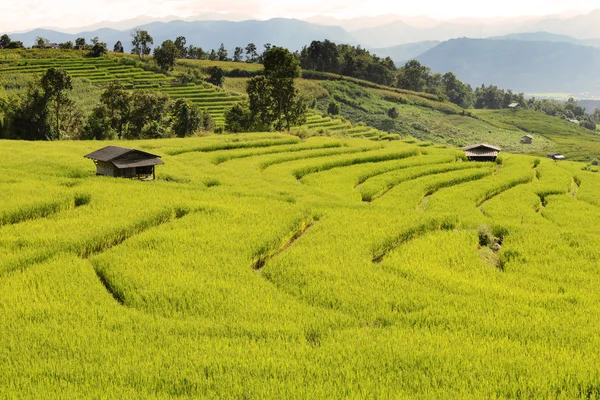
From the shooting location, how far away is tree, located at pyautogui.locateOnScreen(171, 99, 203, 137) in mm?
53094

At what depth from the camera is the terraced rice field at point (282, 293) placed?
8109mm

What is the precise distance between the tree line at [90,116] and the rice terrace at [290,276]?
1179 cm

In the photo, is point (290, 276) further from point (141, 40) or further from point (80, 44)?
point (80, 44)

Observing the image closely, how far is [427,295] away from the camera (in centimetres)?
1172

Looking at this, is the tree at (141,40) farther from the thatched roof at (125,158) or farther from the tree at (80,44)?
the thatched roof at (125,158)

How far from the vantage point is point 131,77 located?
266 feet

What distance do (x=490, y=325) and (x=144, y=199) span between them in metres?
14.6

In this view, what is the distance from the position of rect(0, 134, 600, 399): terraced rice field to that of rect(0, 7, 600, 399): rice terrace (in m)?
0.06

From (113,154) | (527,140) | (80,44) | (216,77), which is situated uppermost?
(80,44)

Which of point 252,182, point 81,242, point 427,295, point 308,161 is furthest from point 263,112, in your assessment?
point 427,295

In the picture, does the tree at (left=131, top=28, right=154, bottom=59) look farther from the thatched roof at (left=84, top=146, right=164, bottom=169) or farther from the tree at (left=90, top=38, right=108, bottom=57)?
the thatched roof at (left=84, top=146, right=164, bottom=169)

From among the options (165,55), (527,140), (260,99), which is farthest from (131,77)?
(527,140)

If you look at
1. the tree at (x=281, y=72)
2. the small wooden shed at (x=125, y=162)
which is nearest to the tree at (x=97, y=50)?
the tree at (x=281, y=72)

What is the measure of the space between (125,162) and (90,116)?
2944cm
